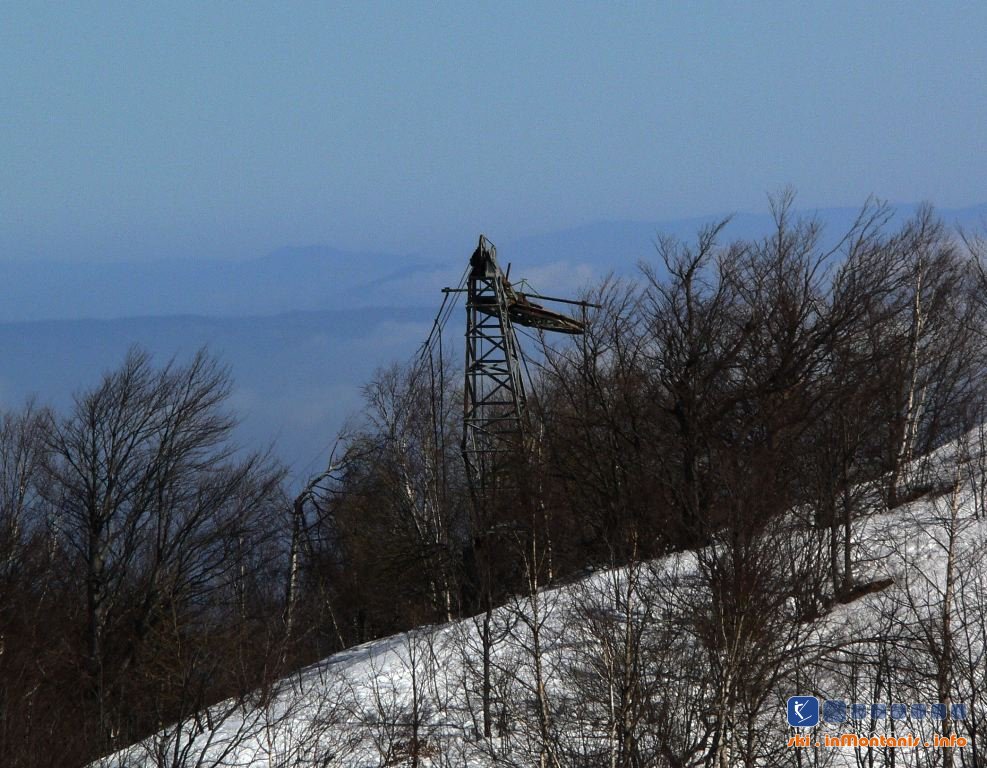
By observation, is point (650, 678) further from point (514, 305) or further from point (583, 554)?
point (514, 305)

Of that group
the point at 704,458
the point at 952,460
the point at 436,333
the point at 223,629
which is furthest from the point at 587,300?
the point at 223,629

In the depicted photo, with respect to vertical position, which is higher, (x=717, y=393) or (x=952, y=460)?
(x=717, y=393)

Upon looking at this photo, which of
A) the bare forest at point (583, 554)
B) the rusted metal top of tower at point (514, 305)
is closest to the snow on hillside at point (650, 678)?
the bare forest at point (583, 554)

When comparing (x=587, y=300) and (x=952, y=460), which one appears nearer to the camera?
(x=952, y=460)

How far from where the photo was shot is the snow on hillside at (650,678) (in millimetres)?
12688

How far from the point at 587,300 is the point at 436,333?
16.6ft

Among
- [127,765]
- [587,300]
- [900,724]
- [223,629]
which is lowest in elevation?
[900,724]

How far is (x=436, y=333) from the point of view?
29.8 m

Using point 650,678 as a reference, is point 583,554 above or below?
above

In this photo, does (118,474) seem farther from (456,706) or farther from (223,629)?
(456,706)

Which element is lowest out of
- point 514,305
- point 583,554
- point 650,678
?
point 650,678

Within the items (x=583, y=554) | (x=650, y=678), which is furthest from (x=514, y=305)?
(x=650, y=678)

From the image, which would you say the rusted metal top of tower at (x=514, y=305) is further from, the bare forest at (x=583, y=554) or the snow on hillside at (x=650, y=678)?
the snow on hillside at (x=650, y=678)

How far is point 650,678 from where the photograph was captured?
53.3 feet
